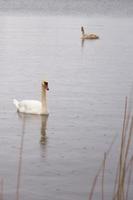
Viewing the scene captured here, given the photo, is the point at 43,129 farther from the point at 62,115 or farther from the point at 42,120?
the point at 62,115

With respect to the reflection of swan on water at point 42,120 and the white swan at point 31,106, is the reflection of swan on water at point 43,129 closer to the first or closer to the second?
the reflection of swan on water at point 42,120

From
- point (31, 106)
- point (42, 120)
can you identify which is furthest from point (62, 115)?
point (31, 106)

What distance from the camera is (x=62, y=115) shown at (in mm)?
13656

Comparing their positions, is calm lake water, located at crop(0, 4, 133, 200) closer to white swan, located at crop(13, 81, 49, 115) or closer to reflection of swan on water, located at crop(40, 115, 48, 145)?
reflection of swan on water, located at crop(40, 115, 48, 145)

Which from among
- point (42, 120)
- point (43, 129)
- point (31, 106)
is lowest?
point (43, 129)

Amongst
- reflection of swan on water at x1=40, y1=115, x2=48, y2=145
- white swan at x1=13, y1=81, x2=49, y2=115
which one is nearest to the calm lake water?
reflection of swan on water at x1=40, y1=115, x2=48, y2=145

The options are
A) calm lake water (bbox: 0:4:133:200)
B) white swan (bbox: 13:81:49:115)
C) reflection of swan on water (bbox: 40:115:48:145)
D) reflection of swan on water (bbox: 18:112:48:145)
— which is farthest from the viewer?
white swan (bbox: 13:81:49:115)

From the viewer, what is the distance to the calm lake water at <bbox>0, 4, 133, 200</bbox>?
31.6ft

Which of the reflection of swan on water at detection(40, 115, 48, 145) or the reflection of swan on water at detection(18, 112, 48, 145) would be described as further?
the reflection of swan on water at detection(18, 112, 48, 145)

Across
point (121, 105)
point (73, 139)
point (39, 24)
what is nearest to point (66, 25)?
point (39, 24)

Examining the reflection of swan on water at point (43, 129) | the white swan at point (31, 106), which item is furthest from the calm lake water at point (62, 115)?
the white swan at point (31, 106)

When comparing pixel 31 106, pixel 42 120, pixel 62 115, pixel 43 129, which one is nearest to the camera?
pixel 43 129

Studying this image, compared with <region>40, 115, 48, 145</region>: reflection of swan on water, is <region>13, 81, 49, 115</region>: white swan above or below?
above

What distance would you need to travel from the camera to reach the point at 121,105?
14.7m
